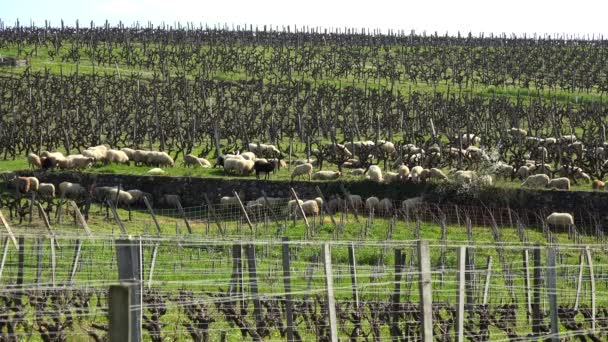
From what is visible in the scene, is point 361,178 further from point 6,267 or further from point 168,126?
point 6,267

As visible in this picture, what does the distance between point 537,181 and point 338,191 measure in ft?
21.9

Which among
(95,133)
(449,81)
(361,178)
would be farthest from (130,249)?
(449,81)

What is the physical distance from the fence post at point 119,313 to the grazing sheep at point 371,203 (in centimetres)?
2976

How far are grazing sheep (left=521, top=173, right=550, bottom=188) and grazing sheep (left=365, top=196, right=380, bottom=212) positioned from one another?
494 centimetres

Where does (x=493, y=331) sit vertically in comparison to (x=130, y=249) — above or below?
below

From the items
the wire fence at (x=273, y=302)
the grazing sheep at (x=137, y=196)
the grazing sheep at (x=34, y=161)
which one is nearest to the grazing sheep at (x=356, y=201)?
the grazing sheep at (x=137, y=196)

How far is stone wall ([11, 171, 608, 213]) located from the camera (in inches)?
1425

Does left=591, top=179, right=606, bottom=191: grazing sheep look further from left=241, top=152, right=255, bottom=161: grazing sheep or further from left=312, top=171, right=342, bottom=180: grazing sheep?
left=241, top=152, right=255, bottom=161: grazing sheep

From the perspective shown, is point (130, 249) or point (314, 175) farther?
point (314, 175)

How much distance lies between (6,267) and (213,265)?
4748 millimetres

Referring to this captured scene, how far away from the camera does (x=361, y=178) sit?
40.3m

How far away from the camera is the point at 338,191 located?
3956 centimetres

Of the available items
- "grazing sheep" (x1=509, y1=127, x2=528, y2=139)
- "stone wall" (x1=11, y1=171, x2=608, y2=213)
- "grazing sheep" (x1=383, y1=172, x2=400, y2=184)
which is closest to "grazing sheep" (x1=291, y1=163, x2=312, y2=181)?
"stone wall" (x1=11, y1=171, x2=608, y2=213)

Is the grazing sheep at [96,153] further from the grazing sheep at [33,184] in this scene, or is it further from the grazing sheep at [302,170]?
the grazing sheep at [302,170]
